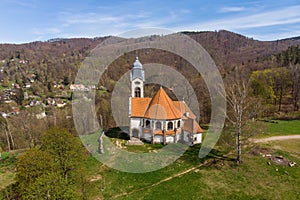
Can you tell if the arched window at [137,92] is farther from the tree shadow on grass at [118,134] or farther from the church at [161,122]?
the tree shadow on grass at [118,134]

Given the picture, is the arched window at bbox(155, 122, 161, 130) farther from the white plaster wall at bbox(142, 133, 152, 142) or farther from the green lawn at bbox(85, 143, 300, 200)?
the green lawn at bbox(85, 143, 300, 200)

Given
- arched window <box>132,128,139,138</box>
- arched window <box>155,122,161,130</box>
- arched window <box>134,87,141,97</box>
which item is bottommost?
arched window <box>132,128,139,138</box>

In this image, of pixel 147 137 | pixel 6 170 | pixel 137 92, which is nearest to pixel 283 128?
pixel 147 137

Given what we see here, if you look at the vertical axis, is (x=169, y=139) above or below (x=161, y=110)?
below

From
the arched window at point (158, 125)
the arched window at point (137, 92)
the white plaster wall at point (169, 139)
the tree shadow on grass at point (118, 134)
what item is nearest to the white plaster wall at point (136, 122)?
the tree shadow on grass at point (118, 134)

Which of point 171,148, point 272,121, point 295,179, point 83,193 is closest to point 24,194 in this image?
point 83,193

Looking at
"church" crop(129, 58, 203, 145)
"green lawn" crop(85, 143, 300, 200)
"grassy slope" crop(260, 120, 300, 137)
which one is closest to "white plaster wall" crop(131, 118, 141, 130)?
"church" crop(129, 58, 203, 145)

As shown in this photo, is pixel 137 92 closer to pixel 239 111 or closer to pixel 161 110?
pixel 161 110
